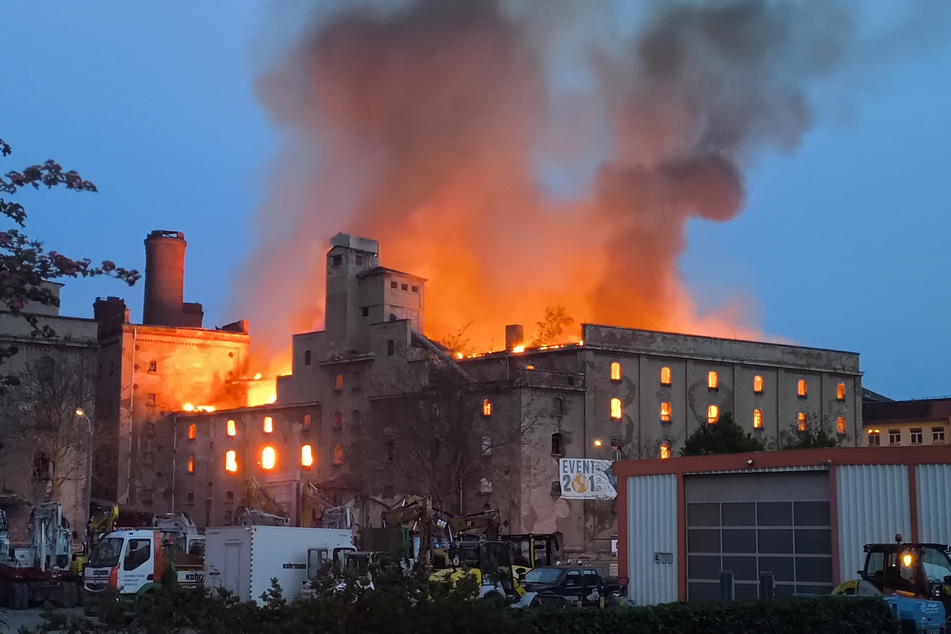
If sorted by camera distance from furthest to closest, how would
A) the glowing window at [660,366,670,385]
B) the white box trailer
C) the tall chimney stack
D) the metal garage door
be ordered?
the tall chimney stack → the glowing window at [660,366,670,385] → the white box trailer → the metal garage door

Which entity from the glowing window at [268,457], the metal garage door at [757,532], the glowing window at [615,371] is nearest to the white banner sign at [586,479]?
the glowing window at [615,371]

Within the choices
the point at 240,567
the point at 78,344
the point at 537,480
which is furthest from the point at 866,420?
the point at 240,567

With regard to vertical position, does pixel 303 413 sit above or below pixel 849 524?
above

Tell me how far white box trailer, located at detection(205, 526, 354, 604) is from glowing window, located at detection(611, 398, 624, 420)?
40916 millimetres

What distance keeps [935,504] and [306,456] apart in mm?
57296

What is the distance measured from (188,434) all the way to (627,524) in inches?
2319

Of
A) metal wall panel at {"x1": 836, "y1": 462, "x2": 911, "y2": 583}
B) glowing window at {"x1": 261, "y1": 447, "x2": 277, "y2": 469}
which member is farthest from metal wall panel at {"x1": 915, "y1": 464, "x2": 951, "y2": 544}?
glowing window at {"x1": 261, "y1": 447, "x2": 277, "y2": 469}

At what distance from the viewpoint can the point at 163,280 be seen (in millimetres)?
100875

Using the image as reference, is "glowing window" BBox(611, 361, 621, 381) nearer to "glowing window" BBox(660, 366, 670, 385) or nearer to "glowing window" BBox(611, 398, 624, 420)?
"glowing window" BBox(611, 398, 624, 420)

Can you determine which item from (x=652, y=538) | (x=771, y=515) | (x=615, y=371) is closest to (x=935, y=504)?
(x=771, y=515)

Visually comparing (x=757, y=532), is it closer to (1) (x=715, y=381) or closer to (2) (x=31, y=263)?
(2) (x=31, y=263)

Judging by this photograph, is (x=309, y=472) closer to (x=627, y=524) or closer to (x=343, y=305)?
(x=343, y=305)

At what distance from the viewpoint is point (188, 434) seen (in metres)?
91.8

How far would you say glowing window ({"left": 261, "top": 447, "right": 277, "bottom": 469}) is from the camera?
86375 mm
